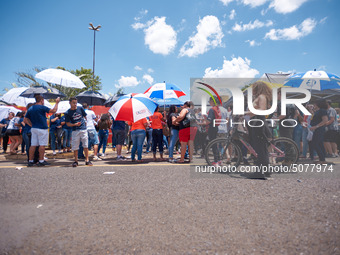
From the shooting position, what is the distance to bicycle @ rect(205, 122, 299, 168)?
18.6 ft

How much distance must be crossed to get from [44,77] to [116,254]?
921 centimetres

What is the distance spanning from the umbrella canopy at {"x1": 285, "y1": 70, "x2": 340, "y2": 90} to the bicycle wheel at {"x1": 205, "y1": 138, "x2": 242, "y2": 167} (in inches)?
193

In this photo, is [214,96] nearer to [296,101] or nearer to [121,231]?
[296,101]

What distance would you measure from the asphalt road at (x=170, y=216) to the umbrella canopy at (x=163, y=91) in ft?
18.6

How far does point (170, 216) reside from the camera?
9.34 feet

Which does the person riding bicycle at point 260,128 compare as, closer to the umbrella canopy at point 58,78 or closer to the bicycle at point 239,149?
the bicycle at point 239,149

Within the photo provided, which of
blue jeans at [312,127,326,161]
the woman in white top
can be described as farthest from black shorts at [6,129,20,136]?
blue jeans at [312,127,326,161]

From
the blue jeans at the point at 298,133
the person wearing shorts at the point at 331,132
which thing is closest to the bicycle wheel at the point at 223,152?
the person wearing shorts at the point at 331,132

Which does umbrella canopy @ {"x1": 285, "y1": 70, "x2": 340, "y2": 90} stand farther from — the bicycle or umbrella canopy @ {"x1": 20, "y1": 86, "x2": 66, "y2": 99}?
umbrella canopy @ {"x1": 20, "y1": 86, "x2": 66, "y2": 99}

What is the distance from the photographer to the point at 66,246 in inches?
84.7

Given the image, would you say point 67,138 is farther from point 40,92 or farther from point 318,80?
point 318,80

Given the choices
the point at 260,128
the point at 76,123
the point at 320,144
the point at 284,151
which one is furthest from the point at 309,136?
the point at 76,123

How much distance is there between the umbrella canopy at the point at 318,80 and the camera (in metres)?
8.42

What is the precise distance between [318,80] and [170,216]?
27.5 feet
